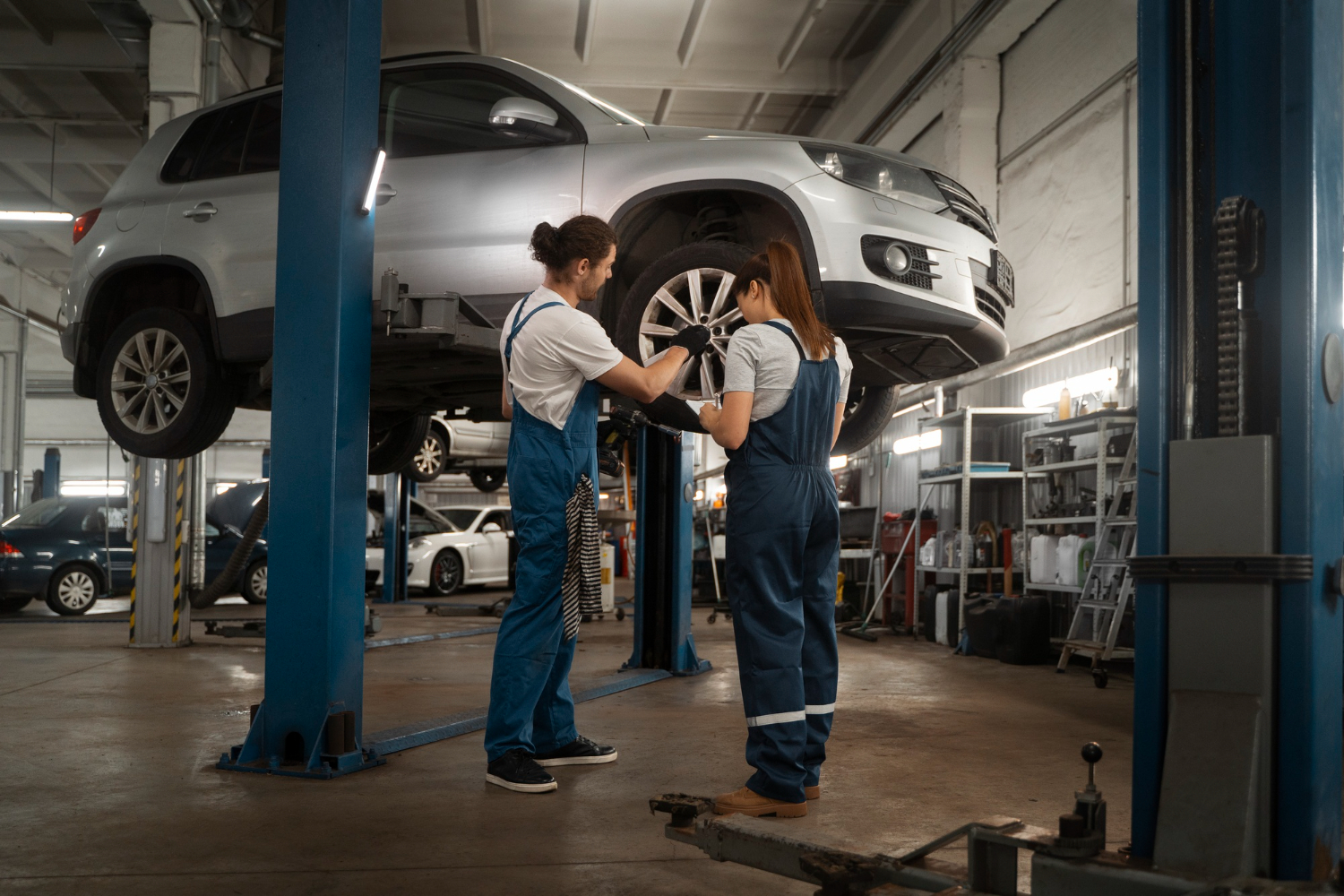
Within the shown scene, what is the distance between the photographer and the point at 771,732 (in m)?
2.37

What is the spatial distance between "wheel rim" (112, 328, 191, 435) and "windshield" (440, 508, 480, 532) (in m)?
9.01

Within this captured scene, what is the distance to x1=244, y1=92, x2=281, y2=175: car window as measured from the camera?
4234 mm

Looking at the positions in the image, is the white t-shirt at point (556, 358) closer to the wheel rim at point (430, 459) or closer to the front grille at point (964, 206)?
the front grille at point (964, 206)

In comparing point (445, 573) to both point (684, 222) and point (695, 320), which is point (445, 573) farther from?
point (695, 320)

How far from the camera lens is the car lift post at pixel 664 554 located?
17.8 ft

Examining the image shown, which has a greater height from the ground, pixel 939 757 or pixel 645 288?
pixel 645 288

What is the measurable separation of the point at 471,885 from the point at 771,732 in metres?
0.74

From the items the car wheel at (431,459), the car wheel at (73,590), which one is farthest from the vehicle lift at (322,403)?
the car wheel at (73,590)

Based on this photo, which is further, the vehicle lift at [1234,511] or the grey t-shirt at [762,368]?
the grey t-shirt at [762,368]

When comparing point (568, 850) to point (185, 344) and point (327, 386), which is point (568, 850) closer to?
point (327, 386)

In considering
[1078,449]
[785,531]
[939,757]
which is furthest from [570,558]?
[1078,449]

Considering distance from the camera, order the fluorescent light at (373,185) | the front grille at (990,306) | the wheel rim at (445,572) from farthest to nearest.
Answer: the wheel rim at (445,572) < the front grille at (990,306) < the fluorescent light at (373,185)

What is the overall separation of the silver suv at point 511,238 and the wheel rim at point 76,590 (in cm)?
671

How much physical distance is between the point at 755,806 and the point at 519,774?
2.39 ft
